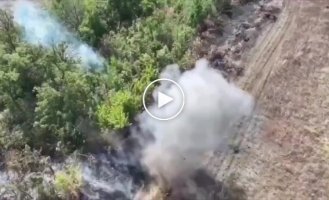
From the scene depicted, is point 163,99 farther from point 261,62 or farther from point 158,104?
point 261,62

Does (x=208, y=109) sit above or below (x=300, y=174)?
above

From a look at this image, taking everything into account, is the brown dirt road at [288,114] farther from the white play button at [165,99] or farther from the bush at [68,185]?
the bush at [68,185]

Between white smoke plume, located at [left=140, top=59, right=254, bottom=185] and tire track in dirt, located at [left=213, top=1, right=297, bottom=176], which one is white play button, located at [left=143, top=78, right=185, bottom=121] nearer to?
white smoke plume, located at [left=140, top=59, right=254, bottom=185]

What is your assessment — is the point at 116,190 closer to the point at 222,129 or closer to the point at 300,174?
the point at 222,129

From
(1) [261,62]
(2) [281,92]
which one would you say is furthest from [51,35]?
(2) [281,92]

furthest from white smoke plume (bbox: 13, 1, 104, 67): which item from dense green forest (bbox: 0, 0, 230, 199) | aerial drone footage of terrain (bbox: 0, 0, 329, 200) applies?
dense green forest (bbox: 0, 0, 230, 199)

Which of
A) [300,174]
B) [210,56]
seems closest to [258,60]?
[210,56]
